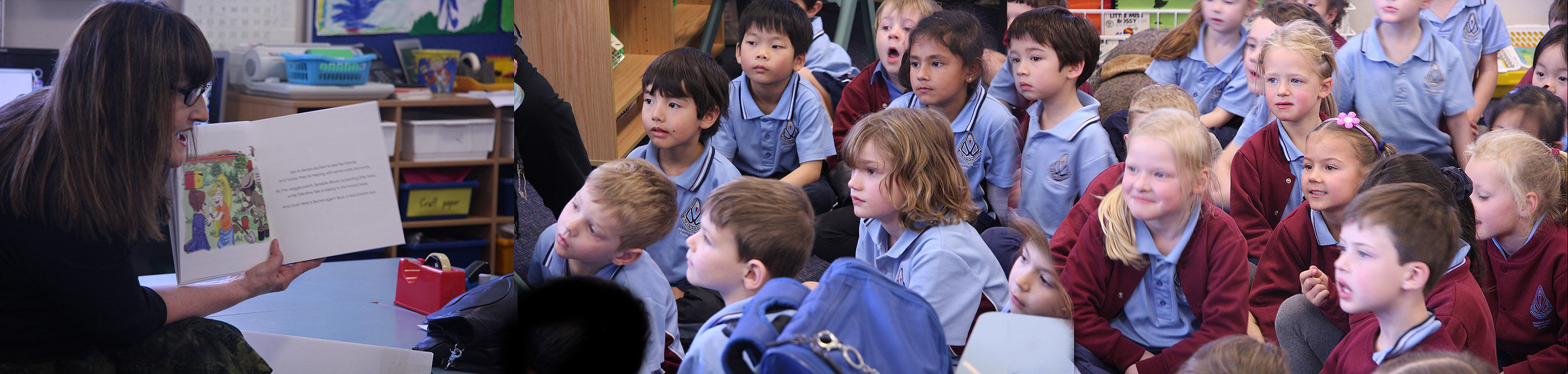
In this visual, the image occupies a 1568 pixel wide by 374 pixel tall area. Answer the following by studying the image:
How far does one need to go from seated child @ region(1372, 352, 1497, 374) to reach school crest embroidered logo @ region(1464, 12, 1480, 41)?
493 millimetres

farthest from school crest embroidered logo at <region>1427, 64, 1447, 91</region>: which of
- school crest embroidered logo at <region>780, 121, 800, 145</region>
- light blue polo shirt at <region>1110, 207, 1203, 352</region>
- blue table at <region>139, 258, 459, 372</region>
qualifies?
blue table at <region>139, 258, 459, 372</region>

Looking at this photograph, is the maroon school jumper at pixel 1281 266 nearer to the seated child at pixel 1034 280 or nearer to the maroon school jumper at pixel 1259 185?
the maroon school jumper at pixel 1259 185

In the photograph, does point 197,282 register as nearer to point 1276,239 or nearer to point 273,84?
point 273,84

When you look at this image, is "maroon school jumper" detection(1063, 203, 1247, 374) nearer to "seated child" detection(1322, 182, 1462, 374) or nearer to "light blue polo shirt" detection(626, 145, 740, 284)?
"seated child" detection(1322, 182, 1462, 374)

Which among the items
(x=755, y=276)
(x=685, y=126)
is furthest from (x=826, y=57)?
(x=755, y=276)

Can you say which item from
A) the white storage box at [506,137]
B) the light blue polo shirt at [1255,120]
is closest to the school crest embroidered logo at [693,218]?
the white storage box at [506,137]

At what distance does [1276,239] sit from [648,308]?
91 cm

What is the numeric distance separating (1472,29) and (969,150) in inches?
32.5

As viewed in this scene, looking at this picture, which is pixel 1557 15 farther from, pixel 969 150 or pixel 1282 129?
pixel 969 150

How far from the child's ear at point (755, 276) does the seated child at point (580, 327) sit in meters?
0.17

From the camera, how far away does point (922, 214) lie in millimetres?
1309

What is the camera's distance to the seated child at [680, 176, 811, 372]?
49.5 inches

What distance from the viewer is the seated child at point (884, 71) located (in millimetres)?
1381

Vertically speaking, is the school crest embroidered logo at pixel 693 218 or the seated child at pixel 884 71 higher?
the seated child at pixel 884 71
